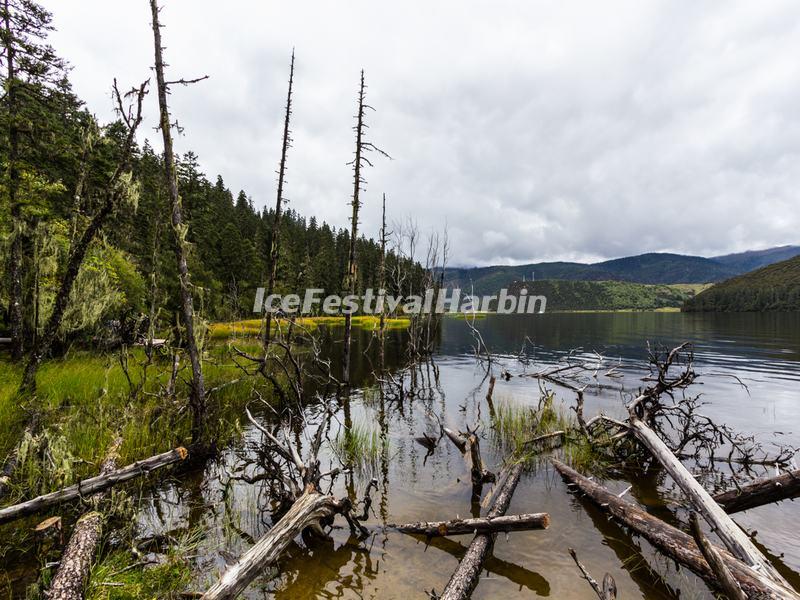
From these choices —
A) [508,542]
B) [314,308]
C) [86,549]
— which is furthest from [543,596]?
[314,308]

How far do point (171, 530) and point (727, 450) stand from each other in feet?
48.0

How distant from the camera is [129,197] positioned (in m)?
9.07

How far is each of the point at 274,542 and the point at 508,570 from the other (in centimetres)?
350

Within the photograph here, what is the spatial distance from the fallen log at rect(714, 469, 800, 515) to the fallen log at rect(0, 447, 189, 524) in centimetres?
1015

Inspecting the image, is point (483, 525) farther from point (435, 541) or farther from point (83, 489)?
point (83, 489)

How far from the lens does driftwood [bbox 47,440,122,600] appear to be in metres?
3.64

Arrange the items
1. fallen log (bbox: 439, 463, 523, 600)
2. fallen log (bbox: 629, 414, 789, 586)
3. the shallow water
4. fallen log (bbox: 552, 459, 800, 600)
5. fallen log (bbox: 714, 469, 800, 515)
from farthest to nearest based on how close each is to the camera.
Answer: fallen log (bbox: 714, 469, 800, 515) < the shallow water < fallen log (bbox: 439, 463, 523, 600) < fallen log (bbox: 629, 414, 789, 586) < fallen log (bbox: 552, 459, 800, 600)

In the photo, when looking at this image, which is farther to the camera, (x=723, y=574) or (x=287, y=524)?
(x=287, y=524)

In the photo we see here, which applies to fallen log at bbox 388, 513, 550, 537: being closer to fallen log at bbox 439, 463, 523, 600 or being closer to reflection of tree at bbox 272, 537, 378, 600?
fallen log at bbox 439, 463, 523, 600

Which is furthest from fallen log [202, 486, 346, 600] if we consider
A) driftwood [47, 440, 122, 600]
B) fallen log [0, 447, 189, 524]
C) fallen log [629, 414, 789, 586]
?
fallen log [629, 414, 789, 586]

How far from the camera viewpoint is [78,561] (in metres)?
4.07

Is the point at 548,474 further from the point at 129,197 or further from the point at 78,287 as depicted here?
the point at 78,287

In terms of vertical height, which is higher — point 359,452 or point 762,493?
point 762,493

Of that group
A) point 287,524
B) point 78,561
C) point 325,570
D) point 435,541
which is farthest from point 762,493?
point 78,561
